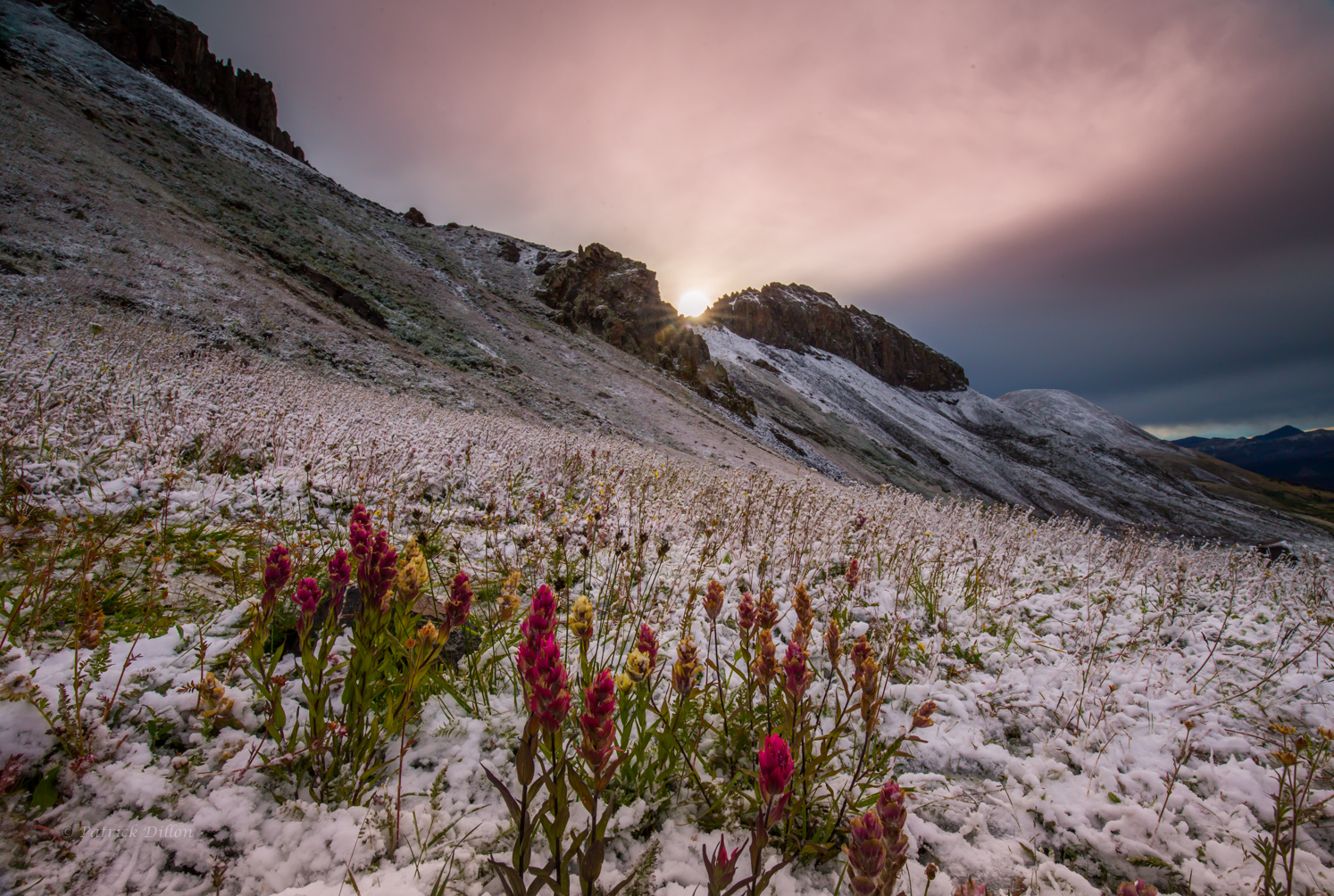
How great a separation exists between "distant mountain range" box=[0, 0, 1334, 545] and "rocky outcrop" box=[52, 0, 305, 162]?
19 cm

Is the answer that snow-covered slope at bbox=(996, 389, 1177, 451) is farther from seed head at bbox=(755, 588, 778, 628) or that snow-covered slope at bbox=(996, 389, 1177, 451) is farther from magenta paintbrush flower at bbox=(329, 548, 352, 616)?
magenta paintbrush flower at bbox=(329, 548, 352, 616)

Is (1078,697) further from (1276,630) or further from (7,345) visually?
(7,345)

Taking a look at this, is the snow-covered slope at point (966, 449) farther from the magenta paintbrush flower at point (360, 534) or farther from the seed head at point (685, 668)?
the magenta paintbrush flower at point (360, 534)

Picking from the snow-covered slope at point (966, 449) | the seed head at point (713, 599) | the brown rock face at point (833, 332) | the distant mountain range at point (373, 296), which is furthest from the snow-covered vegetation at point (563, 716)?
the brown rock face at point (833, 332)


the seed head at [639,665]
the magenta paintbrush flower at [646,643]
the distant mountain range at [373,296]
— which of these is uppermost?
the distant mountain range at [373,296]

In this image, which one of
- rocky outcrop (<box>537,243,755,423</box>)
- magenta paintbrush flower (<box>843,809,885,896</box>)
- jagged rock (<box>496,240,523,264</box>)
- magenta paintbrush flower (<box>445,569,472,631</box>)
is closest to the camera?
magenta paintbrush flower (<box>843,809,885,896</box>)

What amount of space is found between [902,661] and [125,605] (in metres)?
4.76

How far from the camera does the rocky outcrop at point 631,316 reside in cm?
4300

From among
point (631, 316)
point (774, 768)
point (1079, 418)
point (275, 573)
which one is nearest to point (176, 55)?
point (631, 316)

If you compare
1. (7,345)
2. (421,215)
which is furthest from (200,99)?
(7,345)

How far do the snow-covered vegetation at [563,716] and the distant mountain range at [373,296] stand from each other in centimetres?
484

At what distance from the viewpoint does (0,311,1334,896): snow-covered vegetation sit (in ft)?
5.25

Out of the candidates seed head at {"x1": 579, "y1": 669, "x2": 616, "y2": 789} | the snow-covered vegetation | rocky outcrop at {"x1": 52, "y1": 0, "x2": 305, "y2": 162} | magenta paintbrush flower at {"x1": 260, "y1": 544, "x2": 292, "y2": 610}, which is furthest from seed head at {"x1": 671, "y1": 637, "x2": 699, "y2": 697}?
rocky outcrop at {"x1": 52, "y1": 0, "x2": 305, "y2": 162}

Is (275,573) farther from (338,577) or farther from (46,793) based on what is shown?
(46,793)
